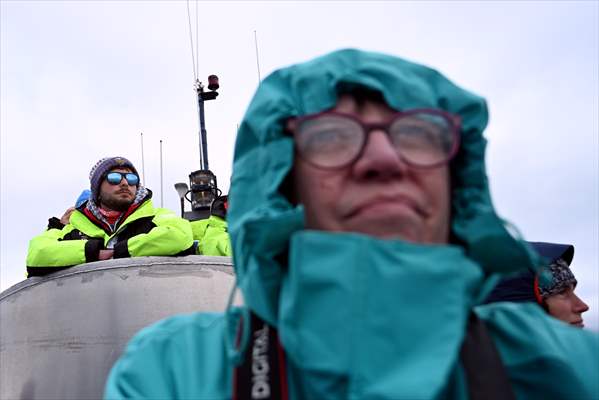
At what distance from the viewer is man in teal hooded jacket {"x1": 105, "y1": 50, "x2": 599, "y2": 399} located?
1094mm

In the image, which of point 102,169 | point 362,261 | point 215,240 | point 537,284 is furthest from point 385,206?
point 215,240

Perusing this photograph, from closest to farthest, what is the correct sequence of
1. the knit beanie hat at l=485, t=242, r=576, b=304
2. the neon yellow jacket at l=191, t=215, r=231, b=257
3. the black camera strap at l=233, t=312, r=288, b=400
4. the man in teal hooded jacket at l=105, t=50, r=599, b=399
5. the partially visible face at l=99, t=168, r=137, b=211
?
the man in teal hooded jacket at l=105, t=50, r=599, b=399, the black camera strap at l=233, t=312, r=288, b=400, the knit beanie hat at l=485, t=242, r=576, b=304, the partially visible face at l=99, t=168, r=137, b=211, the neon yellow jacket at l=191, t=215, r=231, b=257

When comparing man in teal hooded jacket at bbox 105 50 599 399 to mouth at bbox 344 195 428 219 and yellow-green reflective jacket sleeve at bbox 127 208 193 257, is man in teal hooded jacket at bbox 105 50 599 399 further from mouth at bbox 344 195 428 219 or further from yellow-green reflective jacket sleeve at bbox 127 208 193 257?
yellow-green reflective jacket sleeve at bbox 127 208 193 257

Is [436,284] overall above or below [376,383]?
above

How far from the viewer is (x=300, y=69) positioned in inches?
57.1

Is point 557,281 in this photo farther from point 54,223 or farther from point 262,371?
point 54,223

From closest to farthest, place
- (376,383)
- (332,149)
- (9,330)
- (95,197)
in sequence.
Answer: (376,383), (332,149), (9,330), (95,197)

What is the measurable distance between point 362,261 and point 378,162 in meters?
0.24

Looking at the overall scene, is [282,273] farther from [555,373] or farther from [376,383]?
[555,373]

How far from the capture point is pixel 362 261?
111cm

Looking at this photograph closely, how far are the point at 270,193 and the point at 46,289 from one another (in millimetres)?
2068

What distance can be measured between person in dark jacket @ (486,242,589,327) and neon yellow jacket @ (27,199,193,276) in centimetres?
205

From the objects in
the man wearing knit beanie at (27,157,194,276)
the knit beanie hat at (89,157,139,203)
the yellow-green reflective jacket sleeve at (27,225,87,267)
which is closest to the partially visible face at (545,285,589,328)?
the man wearing knit beanie at (27,157,194,276)

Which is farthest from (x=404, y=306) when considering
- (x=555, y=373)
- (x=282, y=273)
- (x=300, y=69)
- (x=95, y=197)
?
(x=95, y=197)
